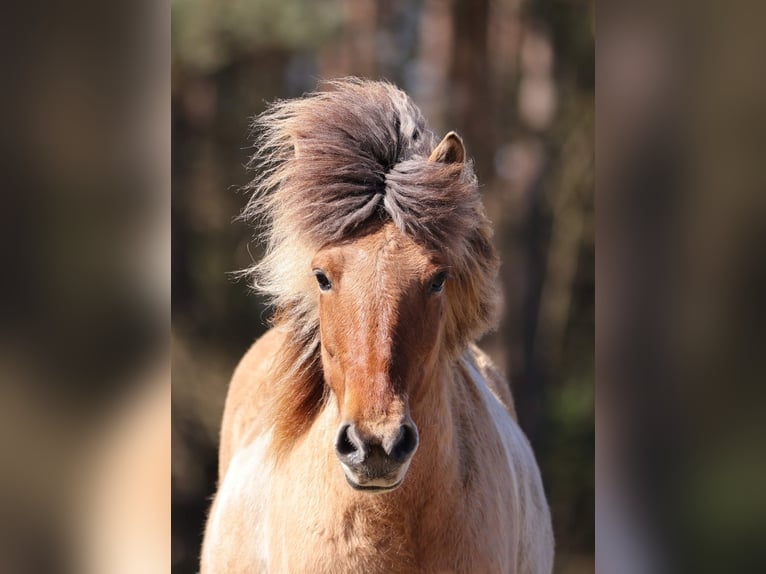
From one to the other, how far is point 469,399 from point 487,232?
0.63 m

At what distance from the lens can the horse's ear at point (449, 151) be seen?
2.79 m

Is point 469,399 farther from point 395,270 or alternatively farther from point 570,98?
point 570,98

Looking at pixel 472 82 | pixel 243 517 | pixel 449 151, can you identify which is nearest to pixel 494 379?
pixel 243 517

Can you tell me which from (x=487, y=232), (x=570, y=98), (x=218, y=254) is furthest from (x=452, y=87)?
(x=487, y=232)

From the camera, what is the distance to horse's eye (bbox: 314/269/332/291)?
2.58 meters

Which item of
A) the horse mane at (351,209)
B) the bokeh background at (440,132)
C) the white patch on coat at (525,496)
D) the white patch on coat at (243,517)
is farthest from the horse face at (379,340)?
the bokeh background at (440,132)

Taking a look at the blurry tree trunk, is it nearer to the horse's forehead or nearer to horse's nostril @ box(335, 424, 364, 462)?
the horse's forehead

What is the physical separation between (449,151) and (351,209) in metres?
0.42

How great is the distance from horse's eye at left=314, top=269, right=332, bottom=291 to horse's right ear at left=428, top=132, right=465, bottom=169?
1.80 feet

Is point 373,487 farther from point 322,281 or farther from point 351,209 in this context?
point 351,209

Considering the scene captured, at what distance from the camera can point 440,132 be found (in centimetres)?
1070

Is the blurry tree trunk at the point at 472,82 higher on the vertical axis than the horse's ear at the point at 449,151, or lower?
higher

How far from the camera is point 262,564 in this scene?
3.26 meters

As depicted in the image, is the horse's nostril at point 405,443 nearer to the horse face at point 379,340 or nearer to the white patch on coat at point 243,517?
the horse face at point 379,340
